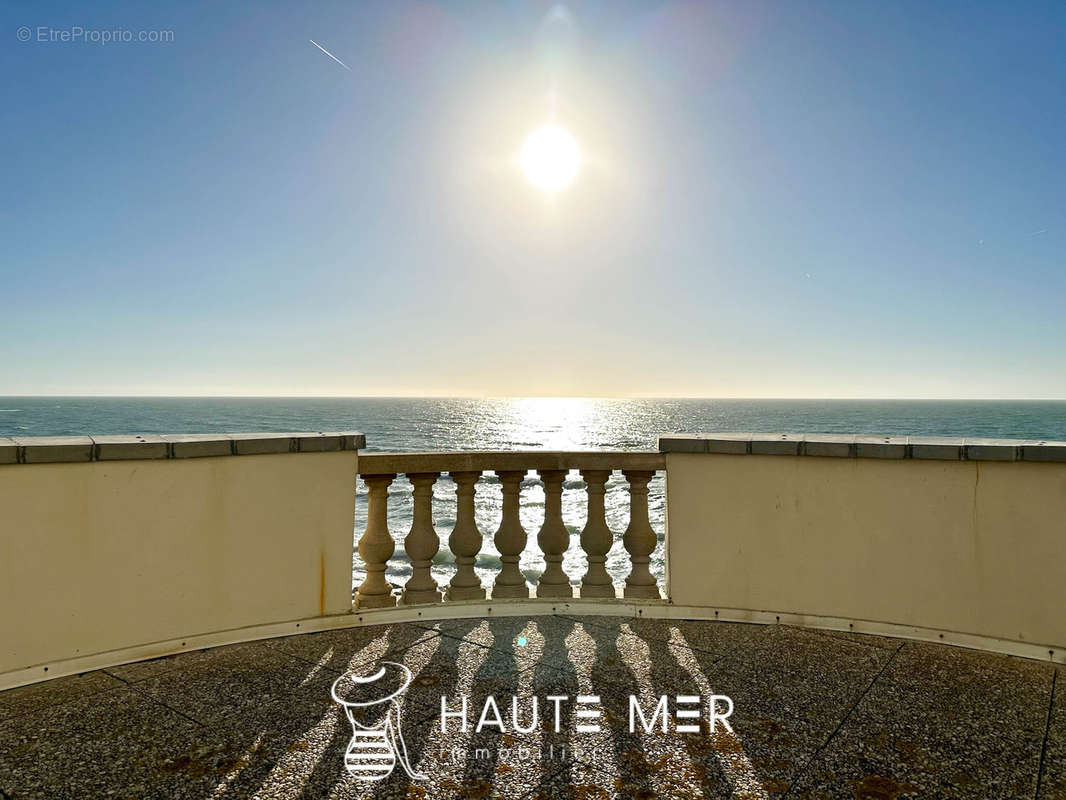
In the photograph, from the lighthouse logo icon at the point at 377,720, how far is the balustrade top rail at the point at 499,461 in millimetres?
1291

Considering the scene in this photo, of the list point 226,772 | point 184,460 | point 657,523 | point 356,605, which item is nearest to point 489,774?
point 226,772

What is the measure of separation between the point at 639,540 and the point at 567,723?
6.01 feet

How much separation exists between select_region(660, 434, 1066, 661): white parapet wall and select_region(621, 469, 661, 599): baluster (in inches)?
10.5

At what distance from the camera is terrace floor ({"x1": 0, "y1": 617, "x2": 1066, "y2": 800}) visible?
2072 millimetres

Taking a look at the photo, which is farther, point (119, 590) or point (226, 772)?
point (119, 590)

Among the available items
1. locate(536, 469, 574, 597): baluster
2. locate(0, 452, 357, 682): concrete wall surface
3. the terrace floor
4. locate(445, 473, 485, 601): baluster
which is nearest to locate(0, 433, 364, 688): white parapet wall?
locate(0, 452, 357, 682): concrete wall surface

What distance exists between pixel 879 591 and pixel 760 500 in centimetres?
87

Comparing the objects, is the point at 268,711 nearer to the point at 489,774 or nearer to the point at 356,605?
the point at 489,774

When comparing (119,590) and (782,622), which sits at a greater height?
(119,590)

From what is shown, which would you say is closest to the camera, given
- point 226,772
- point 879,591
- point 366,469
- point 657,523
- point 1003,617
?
Result: point 226,772

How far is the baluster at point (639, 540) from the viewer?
410cm

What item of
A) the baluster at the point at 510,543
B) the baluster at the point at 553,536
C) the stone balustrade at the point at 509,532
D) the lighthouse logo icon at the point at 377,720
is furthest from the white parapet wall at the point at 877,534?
the lighthouse logo icon at the point at 377,720

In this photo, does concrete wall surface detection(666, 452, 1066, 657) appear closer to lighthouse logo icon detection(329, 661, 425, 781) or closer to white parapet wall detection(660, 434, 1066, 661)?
white parapet wall detection(660, 434, 1066, 661)

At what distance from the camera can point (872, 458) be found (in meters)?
3.52
